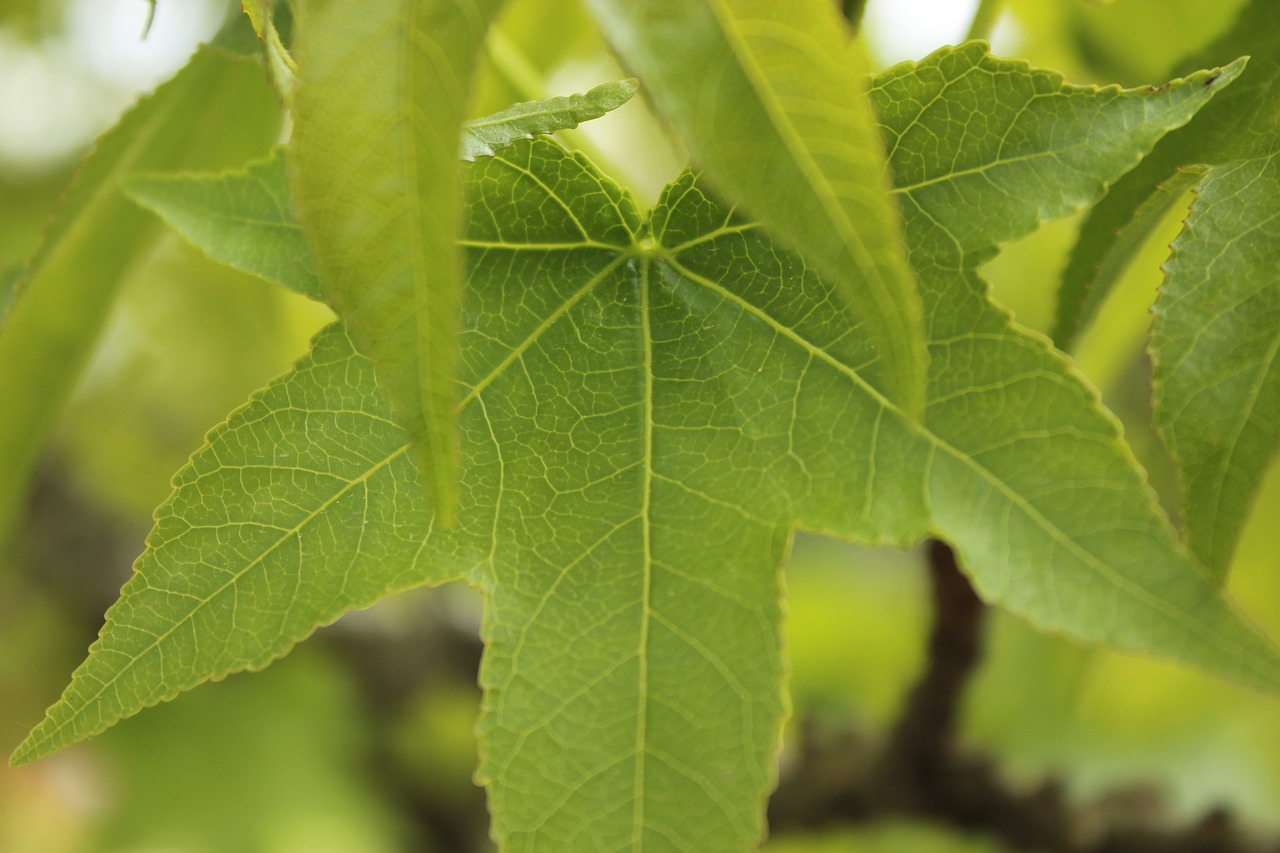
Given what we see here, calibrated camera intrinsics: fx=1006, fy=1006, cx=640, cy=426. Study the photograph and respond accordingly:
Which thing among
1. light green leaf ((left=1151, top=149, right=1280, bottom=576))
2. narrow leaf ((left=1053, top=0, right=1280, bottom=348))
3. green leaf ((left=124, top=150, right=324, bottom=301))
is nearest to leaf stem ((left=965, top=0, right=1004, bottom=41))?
narrow leaf ((left=1053, top=0, right=1280, bottom=348))

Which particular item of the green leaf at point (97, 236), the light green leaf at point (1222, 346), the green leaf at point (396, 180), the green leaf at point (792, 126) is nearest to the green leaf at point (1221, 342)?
the light green leaf at point (1222, 346)

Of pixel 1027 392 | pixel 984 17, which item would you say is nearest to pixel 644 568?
pixel 1027 392

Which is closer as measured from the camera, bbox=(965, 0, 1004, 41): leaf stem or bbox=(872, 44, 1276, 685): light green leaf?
bbox=(872, 44, 1276, 685): light green leaf

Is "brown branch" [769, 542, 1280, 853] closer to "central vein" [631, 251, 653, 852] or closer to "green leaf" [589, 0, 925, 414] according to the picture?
"central vein" [631, 251, 653, 852]

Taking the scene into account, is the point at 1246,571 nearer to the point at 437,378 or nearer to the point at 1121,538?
the point at 1121,538

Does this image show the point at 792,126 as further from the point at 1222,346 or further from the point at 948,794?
the point at 948,794

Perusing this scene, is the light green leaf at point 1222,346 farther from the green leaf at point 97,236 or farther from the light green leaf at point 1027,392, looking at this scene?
the green leaf at point 97,236
